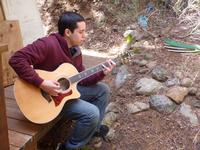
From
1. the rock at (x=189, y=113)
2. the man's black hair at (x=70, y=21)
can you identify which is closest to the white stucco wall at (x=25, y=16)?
the man's black hair at (x=70, y=21)

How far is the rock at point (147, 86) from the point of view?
3.57m

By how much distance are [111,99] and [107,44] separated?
1249 mm

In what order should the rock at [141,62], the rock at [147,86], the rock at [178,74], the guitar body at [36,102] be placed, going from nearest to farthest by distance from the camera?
the guitar body at [36,102] → the rock at [147,86] → the rock at [178,74] → the rock at [141,62]

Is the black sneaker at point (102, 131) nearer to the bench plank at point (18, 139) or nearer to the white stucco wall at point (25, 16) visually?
the bench plank at point (18, 139)

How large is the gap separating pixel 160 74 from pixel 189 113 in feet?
1.97

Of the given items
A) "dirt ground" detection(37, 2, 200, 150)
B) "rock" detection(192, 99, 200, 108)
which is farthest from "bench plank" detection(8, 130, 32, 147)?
"rock" detection(192, 99, 200, 108)

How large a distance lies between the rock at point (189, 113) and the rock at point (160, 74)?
0.43 m

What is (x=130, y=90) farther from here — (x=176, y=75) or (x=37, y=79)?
(x=37, y=79)

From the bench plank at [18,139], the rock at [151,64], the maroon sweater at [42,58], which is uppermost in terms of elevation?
the maroon sweater at [42,58]

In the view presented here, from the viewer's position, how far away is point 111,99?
362cm

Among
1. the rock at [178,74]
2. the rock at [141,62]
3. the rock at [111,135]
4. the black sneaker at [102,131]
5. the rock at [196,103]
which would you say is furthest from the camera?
the rock at [141,62]

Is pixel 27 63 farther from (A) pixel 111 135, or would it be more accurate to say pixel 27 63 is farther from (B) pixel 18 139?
(A) pixel 111 135

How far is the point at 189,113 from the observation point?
3.32 m

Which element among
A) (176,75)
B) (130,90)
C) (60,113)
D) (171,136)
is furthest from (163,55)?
(60,113)
